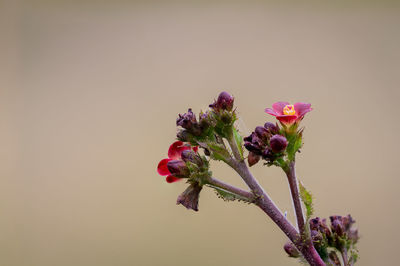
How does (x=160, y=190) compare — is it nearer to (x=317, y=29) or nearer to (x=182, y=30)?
(x=182, y=30)

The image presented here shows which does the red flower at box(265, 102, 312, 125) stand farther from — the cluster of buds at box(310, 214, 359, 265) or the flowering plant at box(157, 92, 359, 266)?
the cluster of buds at box(310, 214, 359, 265)

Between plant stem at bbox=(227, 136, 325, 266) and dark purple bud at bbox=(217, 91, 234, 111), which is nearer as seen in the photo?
plant stem at bbox=(227, 136, 325, 266)

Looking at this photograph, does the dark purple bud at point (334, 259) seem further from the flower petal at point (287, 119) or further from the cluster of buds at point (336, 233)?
the flower petal at point (287, 119)

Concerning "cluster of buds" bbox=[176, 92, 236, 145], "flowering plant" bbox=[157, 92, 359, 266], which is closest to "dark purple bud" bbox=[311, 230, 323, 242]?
"flowering plant" bbox=[157, 92, 359, 266]

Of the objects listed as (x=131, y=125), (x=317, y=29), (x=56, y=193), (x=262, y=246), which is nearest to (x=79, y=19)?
(x=131, y=125)

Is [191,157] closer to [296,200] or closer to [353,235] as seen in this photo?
[296,200]

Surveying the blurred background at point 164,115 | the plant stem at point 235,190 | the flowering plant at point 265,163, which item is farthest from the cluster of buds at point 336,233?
the blurred background at point 164,115

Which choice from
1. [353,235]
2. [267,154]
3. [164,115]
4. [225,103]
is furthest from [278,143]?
[164,115]
